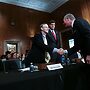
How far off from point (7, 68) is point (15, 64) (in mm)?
116

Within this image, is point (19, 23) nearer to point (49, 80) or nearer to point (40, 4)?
point (40, 4)

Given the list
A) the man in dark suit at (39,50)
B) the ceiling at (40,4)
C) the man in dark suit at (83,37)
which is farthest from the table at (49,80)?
the ceiling at (40,4)

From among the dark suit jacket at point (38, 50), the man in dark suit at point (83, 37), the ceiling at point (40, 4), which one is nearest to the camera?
the man in dark suit at point (83, 37)

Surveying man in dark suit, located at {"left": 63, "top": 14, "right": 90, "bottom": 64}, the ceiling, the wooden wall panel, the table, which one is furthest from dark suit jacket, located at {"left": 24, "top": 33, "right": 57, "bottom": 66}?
the ceiling

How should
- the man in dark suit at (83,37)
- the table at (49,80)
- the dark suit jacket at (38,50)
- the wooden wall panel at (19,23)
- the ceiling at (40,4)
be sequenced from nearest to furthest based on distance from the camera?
the table at (49,80)
the man in dark suit at (83,37)
the dark suit jacket at (38,50)
the ceiling at (40,4)
the wooden wall panel at (19,23)

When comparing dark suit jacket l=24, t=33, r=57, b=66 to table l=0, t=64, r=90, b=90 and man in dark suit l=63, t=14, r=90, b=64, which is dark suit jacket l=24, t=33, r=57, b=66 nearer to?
man in dark suit l=63, t=14, r=90, b=64

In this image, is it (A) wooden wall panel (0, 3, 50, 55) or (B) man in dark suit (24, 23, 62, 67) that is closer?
(B) man in dark suit (24, 23, 62, 67)

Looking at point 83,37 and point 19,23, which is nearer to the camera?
point 83,37

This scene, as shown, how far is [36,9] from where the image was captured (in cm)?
891

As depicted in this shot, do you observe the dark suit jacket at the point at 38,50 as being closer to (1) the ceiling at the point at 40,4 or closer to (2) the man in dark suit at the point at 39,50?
(2) the man in dark suit at the point at 39,50

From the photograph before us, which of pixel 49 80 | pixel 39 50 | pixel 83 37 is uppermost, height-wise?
pixel 83 37

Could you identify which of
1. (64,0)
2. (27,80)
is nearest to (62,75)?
(27,80)

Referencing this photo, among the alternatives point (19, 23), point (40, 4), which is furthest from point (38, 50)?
point (19, 23)

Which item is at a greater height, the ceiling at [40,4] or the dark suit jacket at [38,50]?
the ceiling at [40,4]
